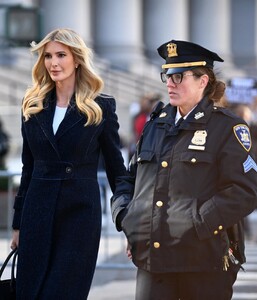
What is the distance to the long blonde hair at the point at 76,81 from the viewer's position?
251 inches

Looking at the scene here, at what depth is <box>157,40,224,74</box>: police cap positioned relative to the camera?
5809 mm

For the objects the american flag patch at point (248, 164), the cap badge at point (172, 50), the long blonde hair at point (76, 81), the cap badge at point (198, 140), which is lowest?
the american flag patch at point (248, 164)

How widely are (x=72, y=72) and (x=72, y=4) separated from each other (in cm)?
3337

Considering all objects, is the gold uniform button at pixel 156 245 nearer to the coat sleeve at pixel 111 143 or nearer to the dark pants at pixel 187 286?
the dark pants at pixel 187 286

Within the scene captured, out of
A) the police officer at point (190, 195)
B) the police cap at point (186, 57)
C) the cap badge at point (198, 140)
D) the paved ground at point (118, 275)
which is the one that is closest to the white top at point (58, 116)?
the police officer at point (190, 195)

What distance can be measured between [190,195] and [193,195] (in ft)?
0.05

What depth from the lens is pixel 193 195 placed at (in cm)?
564

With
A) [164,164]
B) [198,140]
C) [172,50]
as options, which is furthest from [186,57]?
[164,164]

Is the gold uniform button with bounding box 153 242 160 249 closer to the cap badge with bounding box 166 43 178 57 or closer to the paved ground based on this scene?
the cap badge with bounding box 166 43 178 57

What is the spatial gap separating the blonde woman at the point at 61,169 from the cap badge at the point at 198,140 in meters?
0.84

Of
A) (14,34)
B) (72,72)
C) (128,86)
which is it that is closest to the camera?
(72,72)

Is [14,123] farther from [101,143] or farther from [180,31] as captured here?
[101,143]

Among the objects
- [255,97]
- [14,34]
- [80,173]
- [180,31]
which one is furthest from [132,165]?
[180,31]

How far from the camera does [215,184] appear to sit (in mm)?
5715
